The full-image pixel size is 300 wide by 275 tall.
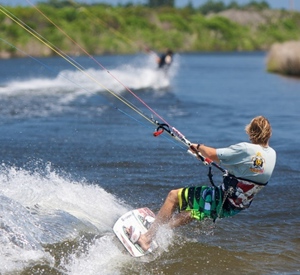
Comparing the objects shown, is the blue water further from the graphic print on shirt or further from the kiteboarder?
the graphic print on shirt

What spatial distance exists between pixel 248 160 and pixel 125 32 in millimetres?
70883

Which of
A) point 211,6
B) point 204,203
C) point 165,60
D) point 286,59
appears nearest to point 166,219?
point 204,203

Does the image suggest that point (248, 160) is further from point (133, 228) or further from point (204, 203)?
point (133, 228)

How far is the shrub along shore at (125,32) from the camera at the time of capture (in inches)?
2520

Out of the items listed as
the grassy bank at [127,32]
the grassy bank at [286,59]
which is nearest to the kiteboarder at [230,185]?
the grassy bank at [286,59]

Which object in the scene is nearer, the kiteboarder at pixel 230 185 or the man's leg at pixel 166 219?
the kiteboarder at pixel 230 185

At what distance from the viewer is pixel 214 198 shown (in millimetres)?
6992

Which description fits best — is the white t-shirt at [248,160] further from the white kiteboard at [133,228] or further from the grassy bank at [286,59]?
the grassy bank at [286,59]

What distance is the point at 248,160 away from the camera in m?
6.69

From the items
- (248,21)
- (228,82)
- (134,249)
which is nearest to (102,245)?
(134,249)

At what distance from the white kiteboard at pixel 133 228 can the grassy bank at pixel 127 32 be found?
46846 mm

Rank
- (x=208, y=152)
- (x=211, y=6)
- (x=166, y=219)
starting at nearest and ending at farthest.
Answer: (x=208, y=152), (x=166, y=219), (x=211, y=6)

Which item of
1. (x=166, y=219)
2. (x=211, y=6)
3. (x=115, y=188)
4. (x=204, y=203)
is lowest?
(x=115, y=188)

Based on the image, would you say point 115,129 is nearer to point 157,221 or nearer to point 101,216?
point 101,216
